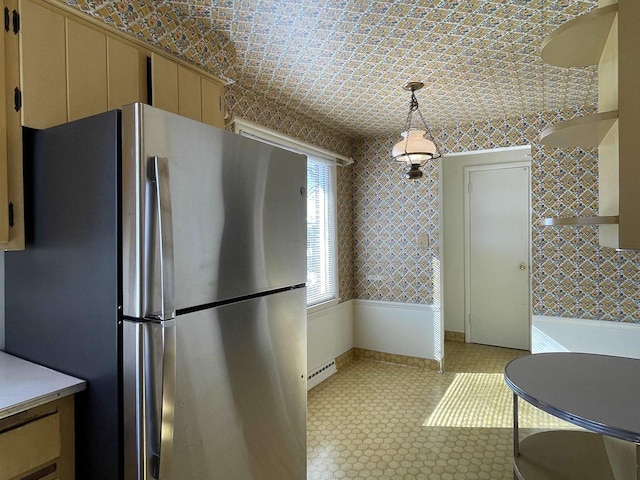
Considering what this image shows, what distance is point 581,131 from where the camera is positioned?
3.66ft

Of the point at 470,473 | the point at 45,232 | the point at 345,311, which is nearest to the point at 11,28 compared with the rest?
the point at 45,232

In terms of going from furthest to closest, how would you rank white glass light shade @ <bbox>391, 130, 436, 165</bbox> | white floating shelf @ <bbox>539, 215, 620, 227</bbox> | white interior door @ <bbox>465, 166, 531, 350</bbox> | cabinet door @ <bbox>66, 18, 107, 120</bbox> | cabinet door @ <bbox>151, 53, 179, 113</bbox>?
white interior door @ <bbox>465, 166, 531, 350</bbox> < white glass light shade @ <bbox>391, 130, 436, 165</bbox> < cabinet door @ <bbox>151, 53, 179, 113</bbox> < cabinet door @ <bbox>66, 18, 107, 120</bbox> < white floating shelf @ <bbox>539, 215, 620, 227</bbox>

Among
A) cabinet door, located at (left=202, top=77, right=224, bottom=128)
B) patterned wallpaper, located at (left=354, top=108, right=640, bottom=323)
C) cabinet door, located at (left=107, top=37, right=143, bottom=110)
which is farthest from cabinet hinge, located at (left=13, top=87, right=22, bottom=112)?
patterned wallpaper, located at (left=354, top=108, right=640, bottom=323)

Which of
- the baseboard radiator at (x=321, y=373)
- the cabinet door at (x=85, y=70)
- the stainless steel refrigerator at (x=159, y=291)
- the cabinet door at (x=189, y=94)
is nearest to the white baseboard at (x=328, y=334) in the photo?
the baseboard radiator at (x=321, y=373)

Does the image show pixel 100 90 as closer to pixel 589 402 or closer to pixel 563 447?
pixel 589 402

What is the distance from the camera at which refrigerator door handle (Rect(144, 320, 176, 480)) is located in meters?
1.07

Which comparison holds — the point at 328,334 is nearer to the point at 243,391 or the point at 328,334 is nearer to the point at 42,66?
the point at 243,391

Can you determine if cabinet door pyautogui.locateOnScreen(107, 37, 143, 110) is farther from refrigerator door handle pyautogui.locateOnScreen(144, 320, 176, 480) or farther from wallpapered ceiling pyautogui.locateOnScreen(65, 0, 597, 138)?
refrigerator door handle pyautogui.locateOnScreen(144, 320, 176, 480)

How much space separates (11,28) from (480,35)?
2.03m

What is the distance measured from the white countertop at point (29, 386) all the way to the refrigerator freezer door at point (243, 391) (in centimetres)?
36

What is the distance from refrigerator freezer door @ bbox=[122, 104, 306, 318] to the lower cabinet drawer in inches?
16.5

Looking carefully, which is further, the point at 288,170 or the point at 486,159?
the point at 486,159

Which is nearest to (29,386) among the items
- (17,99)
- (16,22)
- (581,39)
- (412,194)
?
(17,99)

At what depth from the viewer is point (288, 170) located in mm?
1615
